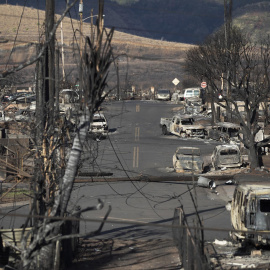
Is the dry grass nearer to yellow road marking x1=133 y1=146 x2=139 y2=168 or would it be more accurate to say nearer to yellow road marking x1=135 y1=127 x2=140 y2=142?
yellow road marking x1=135 y1=127 x2=140 y2=142

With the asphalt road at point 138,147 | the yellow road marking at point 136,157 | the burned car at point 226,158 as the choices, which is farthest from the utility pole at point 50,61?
the yellow road marking at point 136,157

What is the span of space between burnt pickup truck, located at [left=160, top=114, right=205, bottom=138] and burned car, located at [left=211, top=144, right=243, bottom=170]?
12.2 m

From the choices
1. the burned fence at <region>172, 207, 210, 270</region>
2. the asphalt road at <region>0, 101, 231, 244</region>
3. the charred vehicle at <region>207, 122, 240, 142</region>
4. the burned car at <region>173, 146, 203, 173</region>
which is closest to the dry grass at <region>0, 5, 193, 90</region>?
the charred vehicle at <region>207, 122, 240, 142</region>

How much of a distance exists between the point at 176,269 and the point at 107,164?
20.2 metres

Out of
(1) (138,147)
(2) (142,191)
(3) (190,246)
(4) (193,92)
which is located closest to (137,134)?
(1) (138,147)

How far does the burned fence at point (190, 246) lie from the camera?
42.8 feet

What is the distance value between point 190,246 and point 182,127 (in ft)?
109

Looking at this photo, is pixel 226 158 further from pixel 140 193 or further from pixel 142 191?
pixel 140 193

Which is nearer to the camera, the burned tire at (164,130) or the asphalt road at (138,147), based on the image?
the asphalt road at (138,147)

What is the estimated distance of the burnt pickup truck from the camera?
48031mm

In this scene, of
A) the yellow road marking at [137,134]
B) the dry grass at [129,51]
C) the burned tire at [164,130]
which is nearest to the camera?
the yellow road marking at [137,134]

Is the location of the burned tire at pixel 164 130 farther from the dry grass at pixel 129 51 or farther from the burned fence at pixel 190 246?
the dry grass at pixel 129 51

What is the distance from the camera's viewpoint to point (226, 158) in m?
35.3

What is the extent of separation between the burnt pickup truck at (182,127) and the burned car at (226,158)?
481 inches
